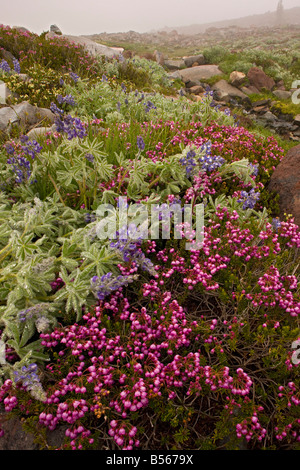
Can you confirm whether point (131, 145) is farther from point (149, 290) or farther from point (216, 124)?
point (149, 290)

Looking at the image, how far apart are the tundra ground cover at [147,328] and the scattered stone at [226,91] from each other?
13306 mm

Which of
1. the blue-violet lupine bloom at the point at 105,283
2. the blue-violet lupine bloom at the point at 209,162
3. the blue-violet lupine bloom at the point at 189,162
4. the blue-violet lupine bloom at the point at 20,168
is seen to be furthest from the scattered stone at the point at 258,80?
the blue-violet lupine bloom at the point at 105,283

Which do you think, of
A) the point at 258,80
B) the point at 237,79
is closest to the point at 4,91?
the point at 237,79

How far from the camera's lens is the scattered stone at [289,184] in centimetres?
411

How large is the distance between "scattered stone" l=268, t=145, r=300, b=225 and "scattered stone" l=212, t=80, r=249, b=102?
38.9ft

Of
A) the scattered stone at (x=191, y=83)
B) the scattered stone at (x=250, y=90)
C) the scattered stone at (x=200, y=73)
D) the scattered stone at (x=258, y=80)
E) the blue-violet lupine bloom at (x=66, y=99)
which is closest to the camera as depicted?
the blue-violet lupine bloom at (x=66, y=99)

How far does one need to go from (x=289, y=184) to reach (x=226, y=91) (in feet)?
45.6

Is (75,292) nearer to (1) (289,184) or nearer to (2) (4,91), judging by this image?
(1) (289,184)

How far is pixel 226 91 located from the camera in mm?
16281

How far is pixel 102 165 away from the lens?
11.0ft

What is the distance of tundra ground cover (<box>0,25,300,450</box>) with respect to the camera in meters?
1.93

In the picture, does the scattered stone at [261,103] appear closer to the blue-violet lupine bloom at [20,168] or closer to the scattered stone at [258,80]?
the scattered stone at [258,80]

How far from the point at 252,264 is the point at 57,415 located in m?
1.99

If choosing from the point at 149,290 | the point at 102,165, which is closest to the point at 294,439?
the point at 149,290
